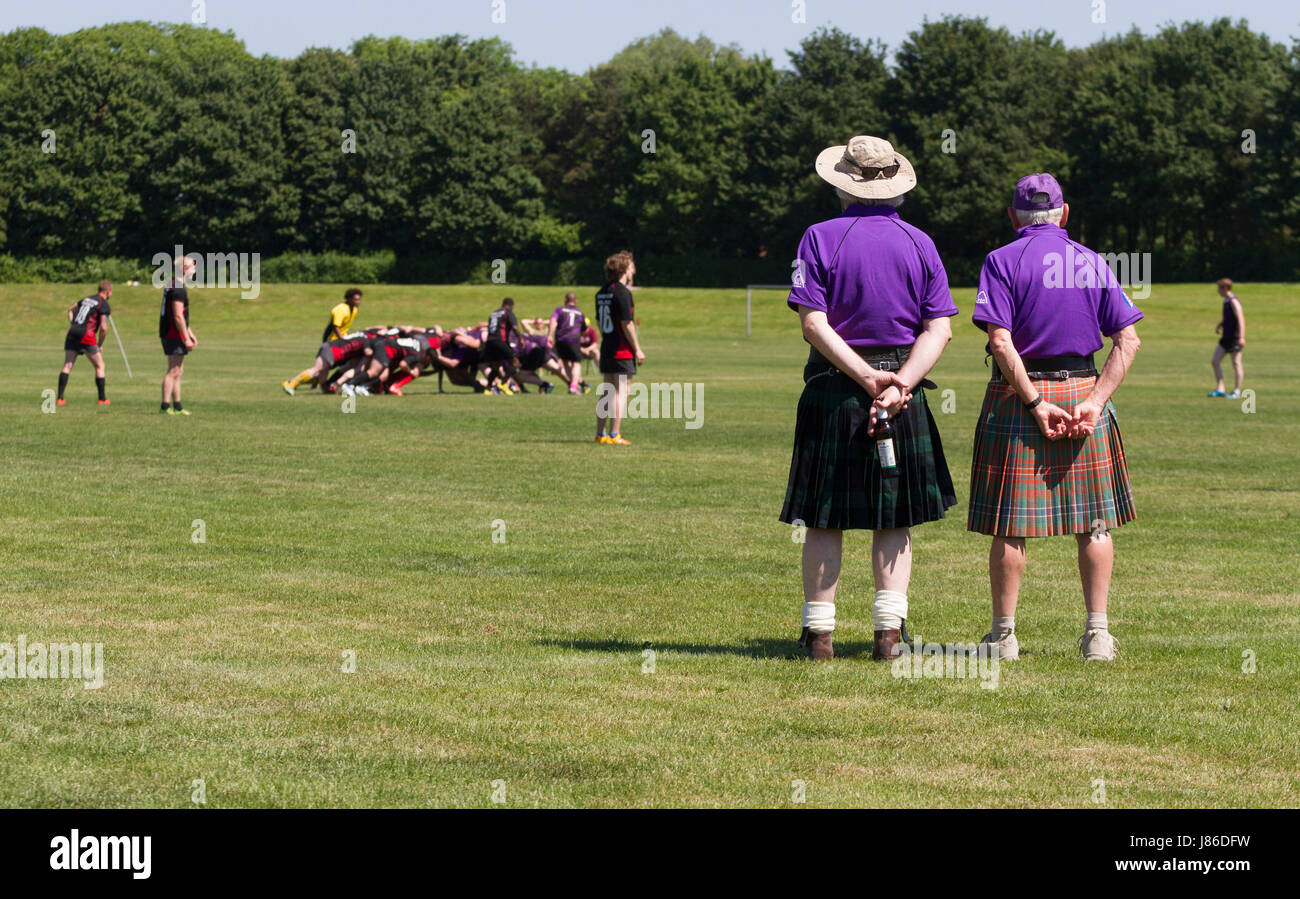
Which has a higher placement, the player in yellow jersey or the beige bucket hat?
the beige bucket hat

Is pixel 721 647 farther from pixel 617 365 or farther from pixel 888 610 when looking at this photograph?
pixel 617 365

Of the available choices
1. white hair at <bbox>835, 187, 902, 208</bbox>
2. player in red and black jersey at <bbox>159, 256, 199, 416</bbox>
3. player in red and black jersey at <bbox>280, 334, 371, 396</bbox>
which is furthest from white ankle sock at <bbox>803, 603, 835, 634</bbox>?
player in red and black jersey at <bbox>280, 334, 371, 396</bbox>

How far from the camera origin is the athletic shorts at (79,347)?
25.6 meters

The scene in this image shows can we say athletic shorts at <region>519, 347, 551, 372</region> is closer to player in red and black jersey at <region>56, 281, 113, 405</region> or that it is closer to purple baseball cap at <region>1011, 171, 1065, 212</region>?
player in red and black jersey at <region>56, 281, 113, 405</region>

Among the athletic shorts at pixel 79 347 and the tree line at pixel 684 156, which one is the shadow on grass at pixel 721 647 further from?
the tree line at pixel 684 156

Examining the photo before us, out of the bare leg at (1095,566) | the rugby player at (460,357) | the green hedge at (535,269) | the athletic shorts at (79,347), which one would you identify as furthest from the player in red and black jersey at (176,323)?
the green hedge at (535,269)

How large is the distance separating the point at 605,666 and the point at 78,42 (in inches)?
4817

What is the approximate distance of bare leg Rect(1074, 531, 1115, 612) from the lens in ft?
25.5

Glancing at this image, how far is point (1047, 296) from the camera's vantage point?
7609 mm

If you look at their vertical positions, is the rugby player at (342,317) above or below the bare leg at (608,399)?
above

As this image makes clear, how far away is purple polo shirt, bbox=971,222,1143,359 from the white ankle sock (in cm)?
143

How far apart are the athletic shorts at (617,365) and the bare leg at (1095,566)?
38.9 feet

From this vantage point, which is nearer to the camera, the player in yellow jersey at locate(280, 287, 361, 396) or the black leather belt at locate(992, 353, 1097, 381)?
the black leather belt at locate(992, 353, 1097, 381)
